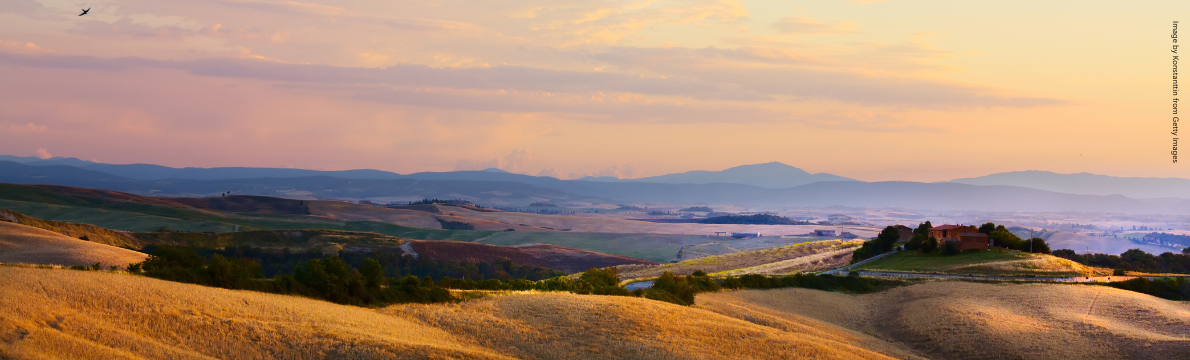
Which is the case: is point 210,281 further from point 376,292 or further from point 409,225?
point 409,225

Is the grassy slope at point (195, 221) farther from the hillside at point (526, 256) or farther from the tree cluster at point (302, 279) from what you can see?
the tree cluster at point (302, 279)

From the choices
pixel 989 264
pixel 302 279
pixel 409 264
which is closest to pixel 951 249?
pixel 989 264

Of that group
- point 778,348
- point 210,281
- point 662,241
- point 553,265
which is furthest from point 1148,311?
point 662,241

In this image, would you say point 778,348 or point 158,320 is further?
point 778,348

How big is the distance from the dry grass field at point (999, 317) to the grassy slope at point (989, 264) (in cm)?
1107

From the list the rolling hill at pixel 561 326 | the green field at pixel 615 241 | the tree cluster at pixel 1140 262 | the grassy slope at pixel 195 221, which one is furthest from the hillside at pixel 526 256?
the rolling hill at pixel 561 326

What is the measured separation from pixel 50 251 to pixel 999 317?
169 feet

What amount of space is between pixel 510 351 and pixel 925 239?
61.8 m

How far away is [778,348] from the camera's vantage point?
23.4m

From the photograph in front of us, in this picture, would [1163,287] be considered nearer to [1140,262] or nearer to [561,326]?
[1140,262]

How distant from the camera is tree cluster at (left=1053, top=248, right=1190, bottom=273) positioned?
66938mm

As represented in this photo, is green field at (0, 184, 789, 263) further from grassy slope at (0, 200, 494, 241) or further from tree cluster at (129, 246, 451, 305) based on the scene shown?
tree cluster at (129, 246, 451, 305)

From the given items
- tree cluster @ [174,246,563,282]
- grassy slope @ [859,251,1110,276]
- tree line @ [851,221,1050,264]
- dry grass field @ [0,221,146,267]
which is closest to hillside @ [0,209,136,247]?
tree cluster @ [174,246,563,282]

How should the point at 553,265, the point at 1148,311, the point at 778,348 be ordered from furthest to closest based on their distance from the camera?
the point at 553,265 → the point at 1148,311 → the point at 778,348
